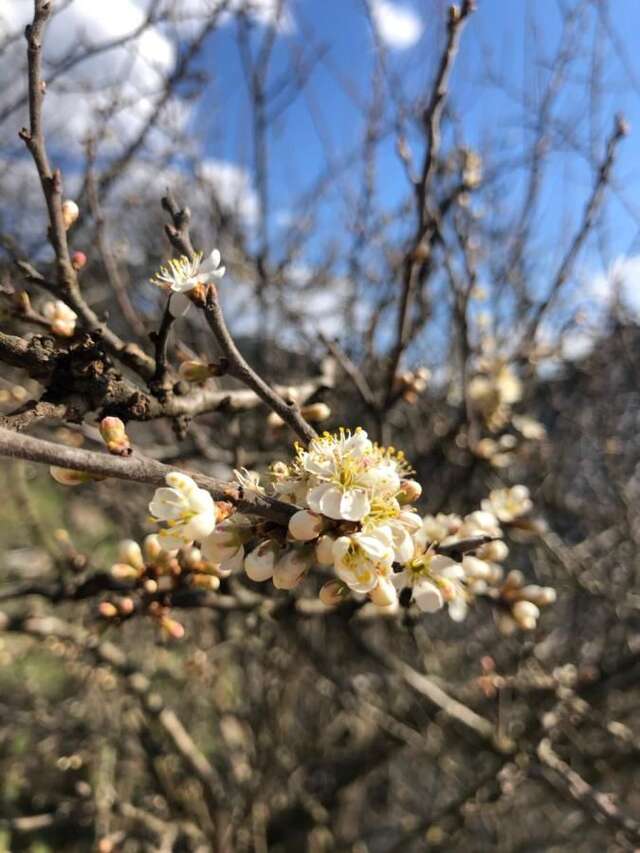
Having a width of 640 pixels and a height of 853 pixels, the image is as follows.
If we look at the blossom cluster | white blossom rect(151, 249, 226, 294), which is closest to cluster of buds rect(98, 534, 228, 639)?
the blossom cluster

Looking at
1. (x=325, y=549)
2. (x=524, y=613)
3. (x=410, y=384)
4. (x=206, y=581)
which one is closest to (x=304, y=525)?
(x=325, y=549)

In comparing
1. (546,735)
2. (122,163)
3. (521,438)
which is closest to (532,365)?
(521,438)

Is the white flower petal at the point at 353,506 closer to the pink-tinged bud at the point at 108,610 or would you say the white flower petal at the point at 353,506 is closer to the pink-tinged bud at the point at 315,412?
the pink-tinged bud at the point at 315,412

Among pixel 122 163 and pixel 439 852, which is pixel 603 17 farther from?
pixel 439 852

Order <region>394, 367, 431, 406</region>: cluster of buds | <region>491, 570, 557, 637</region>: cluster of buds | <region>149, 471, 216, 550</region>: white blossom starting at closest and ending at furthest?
<region>149, 471, 216, 550</region>: white blossom, <region>491, 570, 557, 637</region>: cluster of buds, <region>394, 367, 431, 406</region>: cluster of buds

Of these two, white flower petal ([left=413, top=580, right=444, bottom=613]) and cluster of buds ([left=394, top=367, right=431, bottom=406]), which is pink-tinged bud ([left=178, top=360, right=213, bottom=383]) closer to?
white flower petal ([left=413, top=580, right=444, bottom=613])
